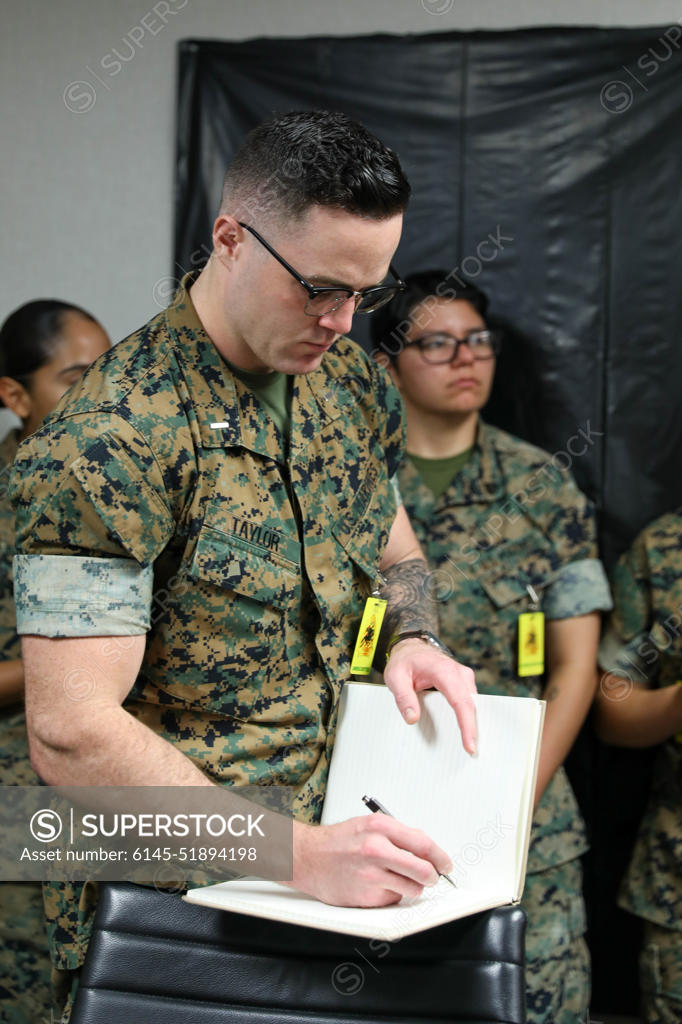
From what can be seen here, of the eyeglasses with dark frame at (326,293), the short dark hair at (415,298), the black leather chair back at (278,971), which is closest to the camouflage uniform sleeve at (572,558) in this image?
the short dark hair at (415,298)

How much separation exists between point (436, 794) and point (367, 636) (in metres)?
0.29

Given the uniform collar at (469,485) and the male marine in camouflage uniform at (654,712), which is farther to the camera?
the uniform collar at (469,485)

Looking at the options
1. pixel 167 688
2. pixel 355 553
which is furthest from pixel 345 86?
pixel 167 688

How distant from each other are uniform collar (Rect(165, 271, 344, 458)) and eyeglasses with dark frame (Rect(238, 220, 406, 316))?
0.15 metres

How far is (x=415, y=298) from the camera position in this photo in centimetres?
243

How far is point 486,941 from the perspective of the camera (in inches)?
41.9

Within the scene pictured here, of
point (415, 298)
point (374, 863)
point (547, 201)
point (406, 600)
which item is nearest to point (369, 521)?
point (406, 600)

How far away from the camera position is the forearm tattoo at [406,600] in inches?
56.9

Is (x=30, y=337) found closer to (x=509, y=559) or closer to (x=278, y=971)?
(x=509, y=559)

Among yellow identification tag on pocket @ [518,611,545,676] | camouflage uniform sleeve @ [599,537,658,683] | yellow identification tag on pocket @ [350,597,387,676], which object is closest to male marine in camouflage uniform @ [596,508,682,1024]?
camouflage uniform sleeve @ [599,537,658,683]

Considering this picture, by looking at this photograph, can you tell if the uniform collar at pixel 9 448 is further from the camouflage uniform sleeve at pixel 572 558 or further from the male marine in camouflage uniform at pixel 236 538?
the camouflage uniform sleeve at pixel 572 558

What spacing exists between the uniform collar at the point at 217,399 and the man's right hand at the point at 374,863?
487mm

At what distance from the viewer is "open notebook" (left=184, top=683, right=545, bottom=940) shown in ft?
3.27

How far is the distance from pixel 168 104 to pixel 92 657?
2014mm
